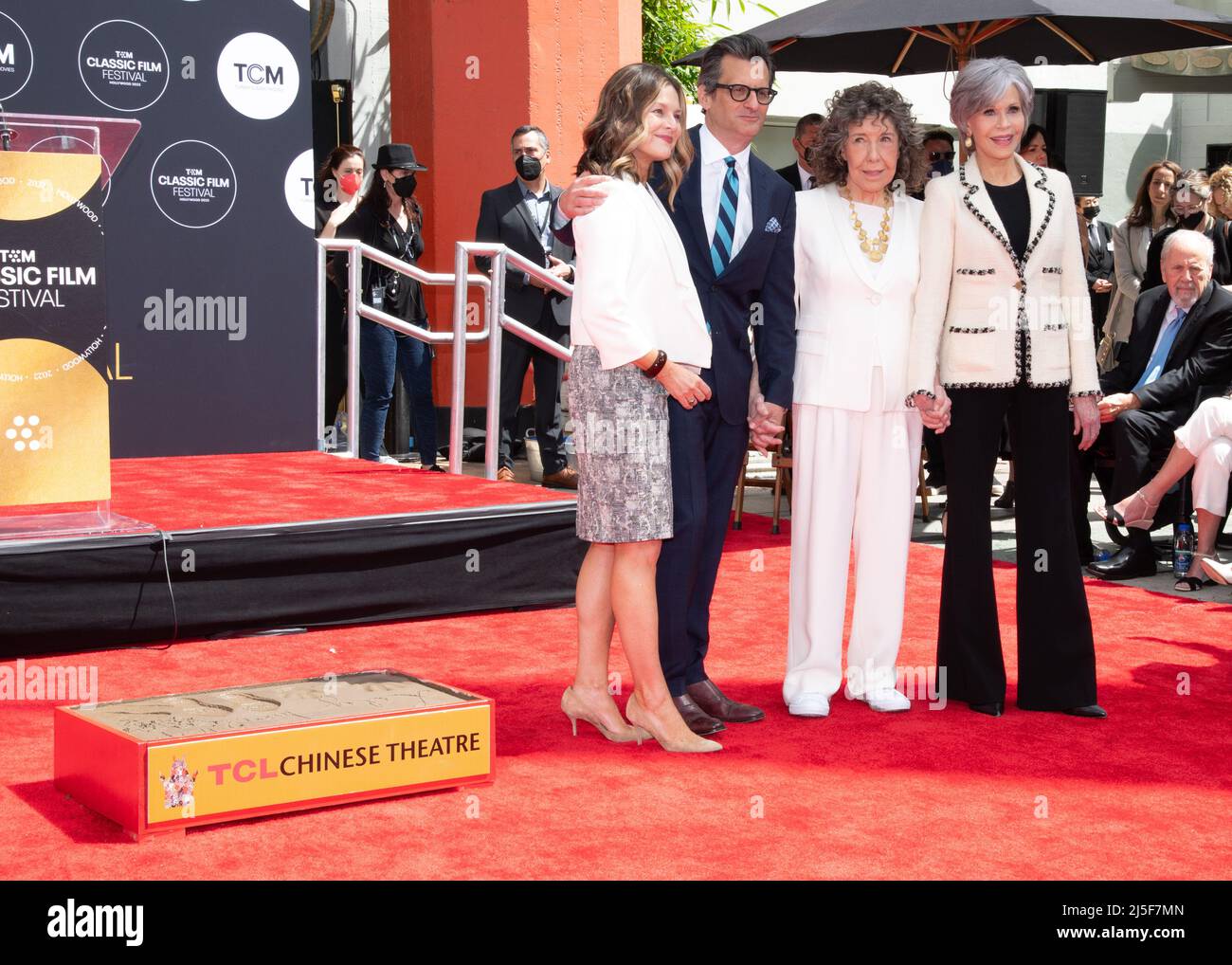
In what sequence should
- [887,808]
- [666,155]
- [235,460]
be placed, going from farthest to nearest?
[235,460]
[666,155]
[887,808]

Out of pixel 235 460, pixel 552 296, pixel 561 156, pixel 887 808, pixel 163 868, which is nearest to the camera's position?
pixel 163 868

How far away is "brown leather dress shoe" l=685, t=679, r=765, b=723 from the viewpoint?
4.01 meters

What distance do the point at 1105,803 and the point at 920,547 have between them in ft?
11.5

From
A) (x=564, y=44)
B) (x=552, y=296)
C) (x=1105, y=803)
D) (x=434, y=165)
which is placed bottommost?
(x=1105, y=803)

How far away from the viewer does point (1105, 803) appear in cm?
337

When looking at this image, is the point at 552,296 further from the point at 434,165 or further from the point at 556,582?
the point at 556,582

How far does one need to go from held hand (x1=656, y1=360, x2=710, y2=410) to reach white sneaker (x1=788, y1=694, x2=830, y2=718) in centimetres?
95

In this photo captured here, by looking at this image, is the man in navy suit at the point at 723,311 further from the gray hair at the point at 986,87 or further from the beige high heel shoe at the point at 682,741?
the gray hair at the point at 986,87

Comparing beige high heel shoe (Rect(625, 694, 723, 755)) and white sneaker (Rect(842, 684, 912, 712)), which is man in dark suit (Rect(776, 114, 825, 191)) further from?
beige high heel shoe (Rect(625, 694, 723, 755))

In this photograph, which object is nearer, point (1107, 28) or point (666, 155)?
point (666, 155)

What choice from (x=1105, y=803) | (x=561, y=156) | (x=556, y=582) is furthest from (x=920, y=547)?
(x=561, y=156)

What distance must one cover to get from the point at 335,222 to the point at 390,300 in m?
0.50

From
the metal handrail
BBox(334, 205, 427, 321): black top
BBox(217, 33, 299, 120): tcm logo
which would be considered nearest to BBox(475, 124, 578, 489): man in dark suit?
BBox(334, 205, 427, 321): black top

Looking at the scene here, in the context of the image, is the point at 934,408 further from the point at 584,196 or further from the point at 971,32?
the point at 971,32
